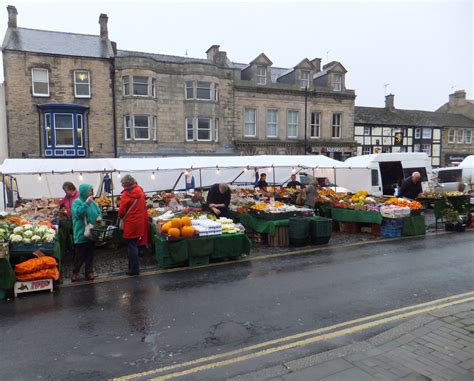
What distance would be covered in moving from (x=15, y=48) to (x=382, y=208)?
84.7 ft

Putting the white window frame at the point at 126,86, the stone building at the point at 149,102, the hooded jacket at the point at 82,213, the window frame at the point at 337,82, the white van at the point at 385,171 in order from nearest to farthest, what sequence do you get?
the hooded jacket at the point at 82,213, the white van at the point at 385,171, the stone building at the point at 149,102, the white window frame at the point at 126,86, the window frame at the point at 337,82

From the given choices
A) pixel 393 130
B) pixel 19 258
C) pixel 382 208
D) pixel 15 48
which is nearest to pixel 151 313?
pixel 19 258

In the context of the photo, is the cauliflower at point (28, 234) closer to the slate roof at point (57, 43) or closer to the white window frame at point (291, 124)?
the slate roof at point (57, 43)

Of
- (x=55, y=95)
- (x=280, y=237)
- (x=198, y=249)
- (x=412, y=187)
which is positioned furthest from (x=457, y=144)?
(x=198, y=249)

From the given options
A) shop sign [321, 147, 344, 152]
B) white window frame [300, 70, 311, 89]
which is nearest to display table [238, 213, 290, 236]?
shop sign [321, 147, 344, 152]

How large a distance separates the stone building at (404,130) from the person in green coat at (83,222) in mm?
33396

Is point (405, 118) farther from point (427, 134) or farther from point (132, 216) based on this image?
point (132, 216)

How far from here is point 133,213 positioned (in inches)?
304

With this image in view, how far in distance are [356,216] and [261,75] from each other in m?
22.9

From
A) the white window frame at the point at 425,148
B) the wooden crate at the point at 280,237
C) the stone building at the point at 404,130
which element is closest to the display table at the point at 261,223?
the wooden crate at the point at 280,237

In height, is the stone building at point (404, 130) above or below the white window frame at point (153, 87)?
below

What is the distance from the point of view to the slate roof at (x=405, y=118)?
130ft

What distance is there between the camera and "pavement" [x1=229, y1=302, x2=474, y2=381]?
3705 mm

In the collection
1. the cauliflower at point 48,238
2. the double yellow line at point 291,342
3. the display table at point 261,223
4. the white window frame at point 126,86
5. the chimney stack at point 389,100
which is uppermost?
the chimney stack at point 389,100
